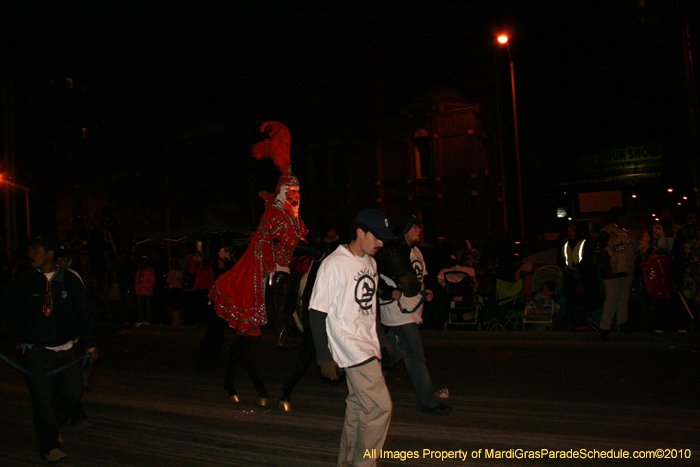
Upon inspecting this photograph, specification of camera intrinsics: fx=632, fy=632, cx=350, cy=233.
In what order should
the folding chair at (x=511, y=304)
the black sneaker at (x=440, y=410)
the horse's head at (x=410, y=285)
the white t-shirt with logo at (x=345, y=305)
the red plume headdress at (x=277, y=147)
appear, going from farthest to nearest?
1. the folding chair at (x=511, y=304)
2. the red plume headdress at (x=277, y=147)
3. the black sneaker at (x=440, y=410)
4. the horse's head at (x=410, y=285)
5. the white t-shirt with logo at (x=345, y=305)

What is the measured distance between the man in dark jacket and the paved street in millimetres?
390

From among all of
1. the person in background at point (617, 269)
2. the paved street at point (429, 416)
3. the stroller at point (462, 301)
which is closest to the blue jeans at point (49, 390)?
the paved street at point (429, 416)

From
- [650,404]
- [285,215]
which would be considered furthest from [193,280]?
[650,404]

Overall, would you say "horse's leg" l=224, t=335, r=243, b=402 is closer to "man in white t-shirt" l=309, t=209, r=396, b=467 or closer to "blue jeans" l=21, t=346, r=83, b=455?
"blue jeans" l=21, t=346, r=83, b=455

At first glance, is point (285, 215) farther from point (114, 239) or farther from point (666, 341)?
point (114, 239)

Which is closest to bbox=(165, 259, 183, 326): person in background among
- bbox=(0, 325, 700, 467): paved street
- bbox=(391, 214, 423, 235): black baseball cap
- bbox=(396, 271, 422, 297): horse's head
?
bbox=(0, 325, 700, 467): paved street

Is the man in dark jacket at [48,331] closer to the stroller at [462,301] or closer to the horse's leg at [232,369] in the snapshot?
the horse's leg at [232,369]

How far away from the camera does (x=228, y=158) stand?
33281 mm

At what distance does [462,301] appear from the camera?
13.2 meters

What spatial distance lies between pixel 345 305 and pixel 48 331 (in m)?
2.76

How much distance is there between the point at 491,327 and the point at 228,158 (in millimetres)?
22985

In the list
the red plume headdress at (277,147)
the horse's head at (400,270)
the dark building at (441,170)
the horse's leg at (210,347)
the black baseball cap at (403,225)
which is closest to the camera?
the horse's head at (400,270)

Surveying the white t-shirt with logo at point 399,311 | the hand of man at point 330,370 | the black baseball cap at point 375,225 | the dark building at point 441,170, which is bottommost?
the hand of man at point 330,370

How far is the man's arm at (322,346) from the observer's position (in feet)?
13.9
